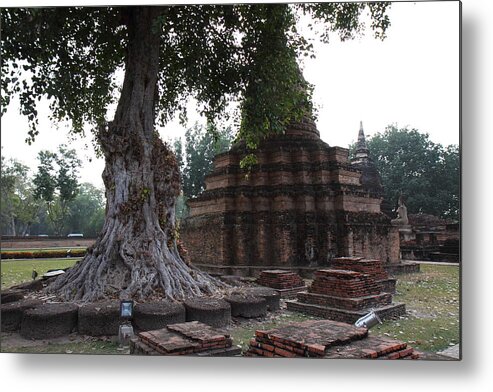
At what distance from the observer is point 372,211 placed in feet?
30.5

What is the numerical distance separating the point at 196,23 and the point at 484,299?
5203 millimetres

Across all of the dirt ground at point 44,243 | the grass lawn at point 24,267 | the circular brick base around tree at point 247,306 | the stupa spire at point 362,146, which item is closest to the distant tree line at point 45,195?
the dirt ground at point 44,243

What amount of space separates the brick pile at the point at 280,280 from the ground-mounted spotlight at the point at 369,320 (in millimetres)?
2110

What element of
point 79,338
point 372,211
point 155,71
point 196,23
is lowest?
point 79,338

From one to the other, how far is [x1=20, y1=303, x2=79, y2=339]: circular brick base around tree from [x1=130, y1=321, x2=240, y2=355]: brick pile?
1.18 m

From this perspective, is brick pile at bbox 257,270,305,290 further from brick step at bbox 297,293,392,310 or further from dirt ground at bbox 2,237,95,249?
dirt ground at bbox 2,237,95,249

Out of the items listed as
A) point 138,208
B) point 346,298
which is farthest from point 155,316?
point 346,298

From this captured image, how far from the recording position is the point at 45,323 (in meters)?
4.89

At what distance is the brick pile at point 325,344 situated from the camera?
390 centimetres

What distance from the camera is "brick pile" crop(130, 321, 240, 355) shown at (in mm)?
4098

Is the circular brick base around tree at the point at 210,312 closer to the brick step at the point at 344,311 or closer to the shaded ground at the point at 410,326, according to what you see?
the shaded ground at the point at 410,326

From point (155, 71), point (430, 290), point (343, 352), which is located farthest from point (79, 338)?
point (430, 290)

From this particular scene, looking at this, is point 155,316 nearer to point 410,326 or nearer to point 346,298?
point 346,298

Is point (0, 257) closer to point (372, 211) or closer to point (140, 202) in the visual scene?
point (140, 202)
